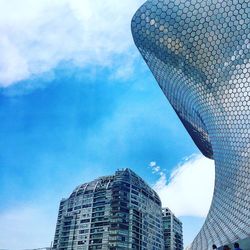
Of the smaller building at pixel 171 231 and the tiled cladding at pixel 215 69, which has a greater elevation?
the smaller building at pixel 171 231

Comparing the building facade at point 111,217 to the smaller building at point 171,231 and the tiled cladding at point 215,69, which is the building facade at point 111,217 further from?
the tiled cladding at point 215,69

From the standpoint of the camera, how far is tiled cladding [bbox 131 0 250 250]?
65.8ft

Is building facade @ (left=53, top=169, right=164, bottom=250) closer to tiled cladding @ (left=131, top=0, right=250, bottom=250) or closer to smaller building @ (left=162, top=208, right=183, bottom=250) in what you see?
smaller building @ (left=162, top=208, right=183, bottom=250)

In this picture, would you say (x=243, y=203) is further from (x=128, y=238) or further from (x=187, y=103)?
(x=128, y=238)

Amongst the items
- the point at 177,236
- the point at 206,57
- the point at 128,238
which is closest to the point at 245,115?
the point at 206,57

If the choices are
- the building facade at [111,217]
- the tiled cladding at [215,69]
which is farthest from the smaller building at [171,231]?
the tiled cladding at [215,69]

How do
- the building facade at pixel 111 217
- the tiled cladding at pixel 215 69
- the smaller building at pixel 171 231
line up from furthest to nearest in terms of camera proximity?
the smaller building at pixel 171 231
the building facade at pixel 111 217
the tiled cladding at pixel 215 69

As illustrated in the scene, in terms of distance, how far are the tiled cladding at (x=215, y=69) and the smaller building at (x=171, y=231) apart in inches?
2308

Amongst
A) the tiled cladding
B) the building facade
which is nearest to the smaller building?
the building facade

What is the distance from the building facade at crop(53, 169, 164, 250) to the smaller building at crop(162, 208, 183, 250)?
10.1m

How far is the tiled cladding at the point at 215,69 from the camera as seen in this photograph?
20062 mm

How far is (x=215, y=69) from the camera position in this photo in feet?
71.8

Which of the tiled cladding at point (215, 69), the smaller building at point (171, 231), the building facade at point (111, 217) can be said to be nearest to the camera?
the tiled cladding at point (215, 69)

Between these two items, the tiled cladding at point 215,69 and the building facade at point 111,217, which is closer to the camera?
the tiled cladding at point 215,69
